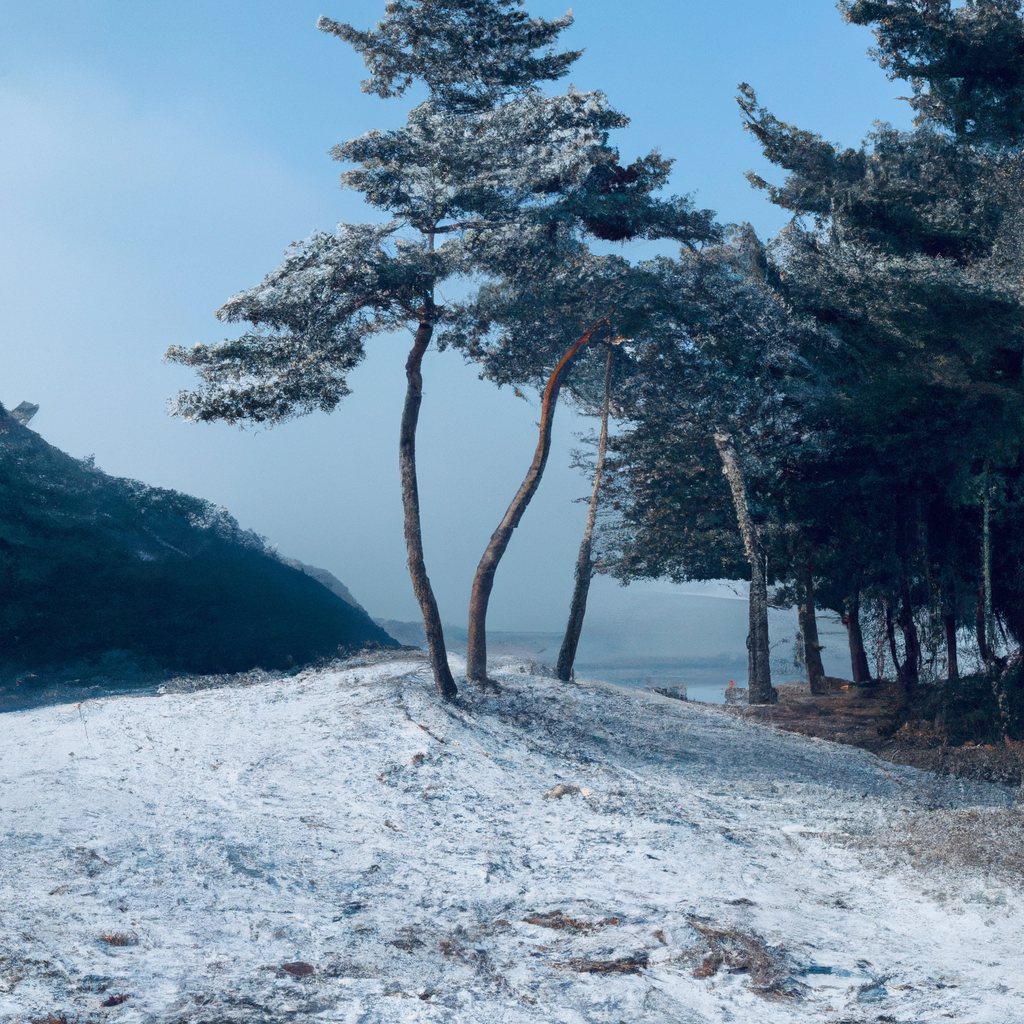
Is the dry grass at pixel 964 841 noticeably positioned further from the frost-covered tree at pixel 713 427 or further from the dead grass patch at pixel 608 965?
the frost-covered tree at pixel 713 427

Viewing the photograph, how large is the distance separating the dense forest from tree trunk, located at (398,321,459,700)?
0.13ft

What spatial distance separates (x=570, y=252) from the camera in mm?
13500

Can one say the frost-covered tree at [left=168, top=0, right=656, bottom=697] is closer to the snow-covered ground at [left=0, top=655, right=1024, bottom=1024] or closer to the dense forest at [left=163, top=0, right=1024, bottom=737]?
the dense forest at [left=163, top=0, right=1024, bottom=737]

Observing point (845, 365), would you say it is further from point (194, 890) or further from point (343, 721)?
point (194, 890)

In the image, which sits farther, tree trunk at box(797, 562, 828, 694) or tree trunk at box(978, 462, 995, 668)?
tree trunk at box(797, 562, 828, 694)

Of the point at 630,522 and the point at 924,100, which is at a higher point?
the point at 924,100

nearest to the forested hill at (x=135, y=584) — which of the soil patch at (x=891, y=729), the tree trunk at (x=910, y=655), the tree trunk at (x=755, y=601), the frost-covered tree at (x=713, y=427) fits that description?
the frost-covered tree at (x=713, y=427)

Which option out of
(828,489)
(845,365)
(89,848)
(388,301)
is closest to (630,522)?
(828,489)

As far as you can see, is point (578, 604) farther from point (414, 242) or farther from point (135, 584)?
point (135, 584)

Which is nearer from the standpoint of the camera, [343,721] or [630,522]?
[343,721]

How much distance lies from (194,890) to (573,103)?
1276cm

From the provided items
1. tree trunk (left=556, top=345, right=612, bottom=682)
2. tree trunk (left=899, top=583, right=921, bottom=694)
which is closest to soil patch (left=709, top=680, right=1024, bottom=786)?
tree trunk (left=899, top=583, right=921, bottom=694)

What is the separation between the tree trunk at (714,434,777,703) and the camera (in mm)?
18031

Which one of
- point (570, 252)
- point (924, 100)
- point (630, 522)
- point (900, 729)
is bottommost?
point (900, 729)
